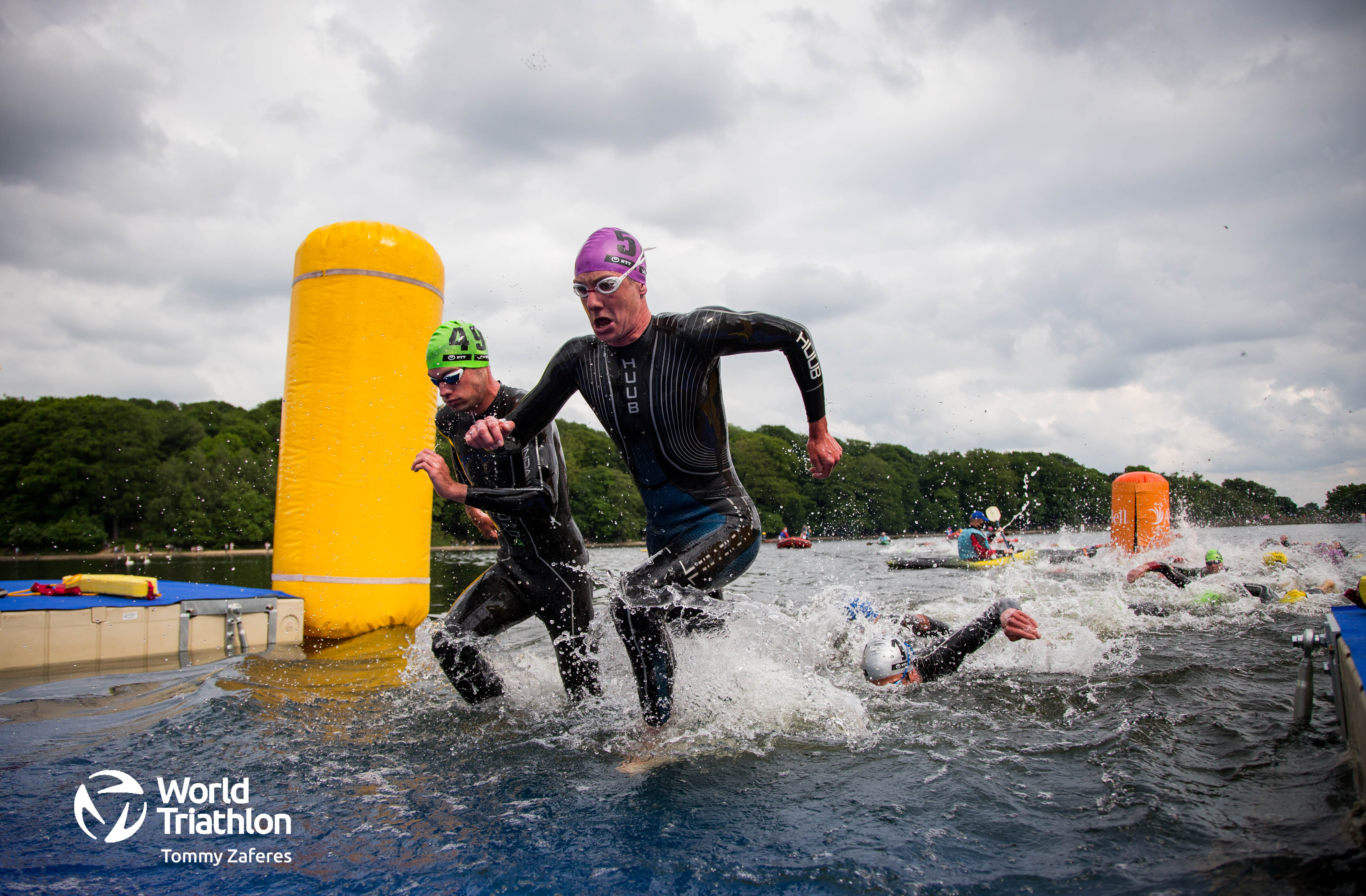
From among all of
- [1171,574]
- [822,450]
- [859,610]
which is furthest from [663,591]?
[1171,574]

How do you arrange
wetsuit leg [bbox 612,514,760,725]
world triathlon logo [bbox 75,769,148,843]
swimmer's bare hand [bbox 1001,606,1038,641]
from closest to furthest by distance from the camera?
1. world triathlon logo [bbox 75,769,148,843]
2. wetsuit leg [bbox 612,514,760,725]
3. swimmer's bare hand [bbox 1001,606,1038,641]

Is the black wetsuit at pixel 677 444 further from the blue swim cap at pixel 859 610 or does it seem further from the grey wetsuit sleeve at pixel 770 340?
the blue swim cap at pixel 859 610

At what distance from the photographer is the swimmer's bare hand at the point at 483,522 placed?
4.59m

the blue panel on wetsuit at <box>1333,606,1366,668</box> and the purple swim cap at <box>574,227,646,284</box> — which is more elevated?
the purple swim cap at <box>574,227,646,284</box>

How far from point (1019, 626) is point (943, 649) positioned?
0.59 m

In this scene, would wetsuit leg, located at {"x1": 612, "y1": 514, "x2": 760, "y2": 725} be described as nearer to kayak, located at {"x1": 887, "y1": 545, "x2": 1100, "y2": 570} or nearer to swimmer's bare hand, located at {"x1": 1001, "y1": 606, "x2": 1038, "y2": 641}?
swimmer's bare hand, located at {"x1": 1001, "y1": 606, "x2": 1038, "y2": 641}

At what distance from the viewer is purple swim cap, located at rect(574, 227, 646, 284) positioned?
3.23 metres

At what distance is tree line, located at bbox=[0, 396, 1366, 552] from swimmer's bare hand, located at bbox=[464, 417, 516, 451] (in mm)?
24337

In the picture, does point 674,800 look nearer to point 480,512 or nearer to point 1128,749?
point 1128,749

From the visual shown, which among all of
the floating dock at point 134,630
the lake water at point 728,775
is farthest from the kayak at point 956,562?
the floating dock at point 134,630

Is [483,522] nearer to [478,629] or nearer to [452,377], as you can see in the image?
[478,629]

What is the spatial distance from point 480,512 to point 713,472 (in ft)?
6.67

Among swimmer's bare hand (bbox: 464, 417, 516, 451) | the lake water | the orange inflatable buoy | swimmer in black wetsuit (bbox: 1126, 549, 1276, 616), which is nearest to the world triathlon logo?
the lake water

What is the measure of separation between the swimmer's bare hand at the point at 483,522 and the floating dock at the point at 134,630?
3.17 metres
